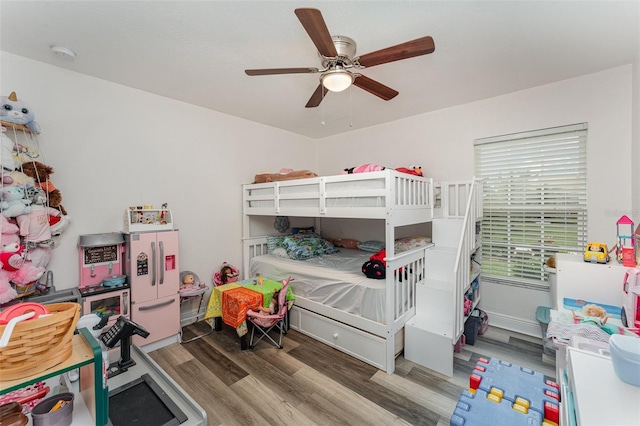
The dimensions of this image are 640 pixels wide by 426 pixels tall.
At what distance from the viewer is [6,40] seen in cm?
198

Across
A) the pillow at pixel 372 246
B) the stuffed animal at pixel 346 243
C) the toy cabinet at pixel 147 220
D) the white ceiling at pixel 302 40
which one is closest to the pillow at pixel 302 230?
the stuffed animal at pixel 346 243

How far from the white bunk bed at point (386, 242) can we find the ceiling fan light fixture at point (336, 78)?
794 mm

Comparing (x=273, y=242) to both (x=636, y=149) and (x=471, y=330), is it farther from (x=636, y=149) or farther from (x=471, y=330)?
(x=636, y=149)

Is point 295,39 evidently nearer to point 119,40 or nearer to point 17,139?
point 119,40

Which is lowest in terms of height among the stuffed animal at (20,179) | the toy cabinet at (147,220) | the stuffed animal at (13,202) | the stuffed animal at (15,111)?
the toy cabinet at (147,220)

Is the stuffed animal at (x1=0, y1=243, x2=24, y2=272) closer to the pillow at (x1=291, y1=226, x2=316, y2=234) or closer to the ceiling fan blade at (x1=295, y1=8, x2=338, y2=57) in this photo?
the ceiling fan blade at (x1=295, y1=8, x2=338, y2=57)

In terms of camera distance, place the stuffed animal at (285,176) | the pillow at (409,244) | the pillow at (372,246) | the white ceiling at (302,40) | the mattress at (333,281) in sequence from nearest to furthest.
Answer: the white ceiling at (302,40), the mattress at (333,281), the pillow at (409,244), the stuffed animal at (285,176), the pillow at (372,246)

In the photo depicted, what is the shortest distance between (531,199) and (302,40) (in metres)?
2.89

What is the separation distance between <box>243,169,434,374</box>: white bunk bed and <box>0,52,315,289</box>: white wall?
868 mm

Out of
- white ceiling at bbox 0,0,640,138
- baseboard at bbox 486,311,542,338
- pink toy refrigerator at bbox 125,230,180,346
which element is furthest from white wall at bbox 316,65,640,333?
pink toy refrigerator at bbox 125,230,180,346

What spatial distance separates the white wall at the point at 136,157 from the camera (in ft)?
7.75

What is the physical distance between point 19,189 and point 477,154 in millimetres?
4416

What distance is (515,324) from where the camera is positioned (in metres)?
3.04

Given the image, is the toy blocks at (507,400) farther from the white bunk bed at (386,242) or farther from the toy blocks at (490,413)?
the white bunk bed at (386,242)
